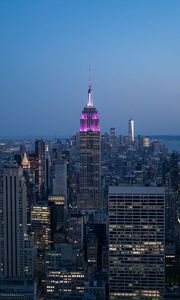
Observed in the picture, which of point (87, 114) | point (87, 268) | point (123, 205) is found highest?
point (87, 114)

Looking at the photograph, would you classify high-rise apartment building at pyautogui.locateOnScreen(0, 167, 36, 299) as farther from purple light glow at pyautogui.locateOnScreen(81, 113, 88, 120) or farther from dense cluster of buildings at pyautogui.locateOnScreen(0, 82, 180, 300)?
purple light glow at pyautogui.locateOnScreen(81, 113, 88, 120)

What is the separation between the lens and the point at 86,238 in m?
18.0

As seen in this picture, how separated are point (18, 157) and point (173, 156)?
6969mm

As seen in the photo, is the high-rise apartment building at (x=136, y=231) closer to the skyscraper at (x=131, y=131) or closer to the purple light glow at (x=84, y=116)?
the skyscraper at (x=131, y=131)

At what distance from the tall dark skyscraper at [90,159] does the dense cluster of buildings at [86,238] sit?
0.88 metres

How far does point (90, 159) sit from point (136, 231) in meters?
15.0

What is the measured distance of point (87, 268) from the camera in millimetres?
15352

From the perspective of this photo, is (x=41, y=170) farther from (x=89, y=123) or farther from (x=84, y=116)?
(x=84, y=116)

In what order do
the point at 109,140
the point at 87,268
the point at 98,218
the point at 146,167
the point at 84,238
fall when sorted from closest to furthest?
the point at 87,268
the point at 84,238
the point at 98,218
the point at 146,167
the point at 109,140

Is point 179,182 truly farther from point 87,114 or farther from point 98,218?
point 87,114

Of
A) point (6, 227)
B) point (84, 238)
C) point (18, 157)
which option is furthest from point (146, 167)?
point (6, 227)

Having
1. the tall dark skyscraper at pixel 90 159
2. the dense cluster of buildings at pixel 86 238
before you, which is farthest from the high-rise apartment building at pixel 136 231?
the tall dark skyscraper at pixel 90 159

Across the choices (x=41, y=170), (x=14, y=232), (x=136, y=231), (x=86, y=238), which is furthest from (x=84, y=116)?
(x=136, y=231)

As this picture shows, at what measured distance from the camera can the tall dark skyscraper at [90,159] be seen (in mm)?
25938
